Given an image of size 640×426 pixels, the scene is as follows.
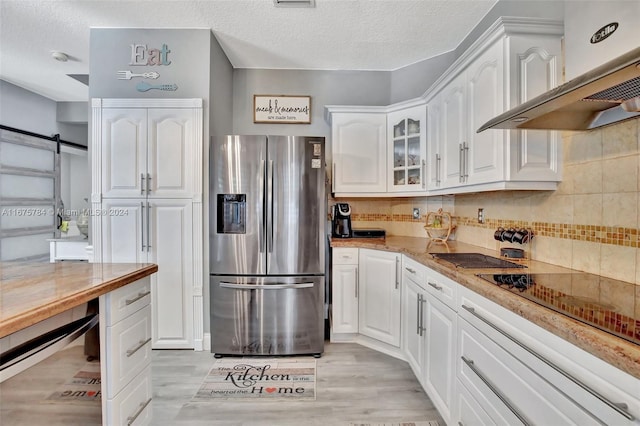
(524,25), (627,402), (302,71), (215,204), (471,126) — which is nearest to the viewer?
(627,402)

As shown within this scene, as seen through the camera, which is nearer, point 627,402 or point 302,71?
point 627,402

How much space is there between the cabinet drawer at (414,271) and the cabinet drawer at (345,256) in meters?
0.49

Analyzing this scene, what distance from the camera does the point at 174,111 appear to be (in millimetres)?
2482

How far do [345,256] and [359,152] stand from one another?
1.04m

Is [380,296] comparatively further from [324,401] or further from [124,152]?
[124,152]

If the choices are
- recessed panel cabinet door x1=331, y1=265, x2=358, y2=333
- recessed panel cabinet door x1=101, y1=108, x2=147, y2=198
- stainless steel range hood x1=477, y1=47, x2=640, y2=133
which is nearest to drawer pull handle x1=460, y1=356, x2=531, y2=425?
stainless steel range hood x1=477, y1=47, x2=640, y2=133

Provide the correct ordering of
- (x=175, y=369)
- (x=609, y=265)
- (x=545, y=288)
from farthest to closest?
1. (x=175, y=369)
2. (x=609, y=265)
3. (x=545, y=288)

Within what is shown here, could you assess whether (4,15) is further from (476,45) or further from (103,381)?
(476,45)

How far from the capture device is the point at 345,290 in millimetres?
2609

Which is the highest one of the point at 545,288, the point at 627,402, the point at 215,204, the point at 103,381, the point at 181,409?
the point at 215,204

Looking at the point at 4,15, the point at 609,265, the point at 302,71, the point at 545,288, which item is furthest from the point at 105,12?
the point at 609,265

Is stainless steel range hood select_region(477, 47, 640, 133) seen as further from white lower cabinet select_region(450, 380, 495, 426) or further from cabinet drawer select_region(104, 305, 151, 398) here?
cabinet drawer select_region(104, 305, 151, 398)

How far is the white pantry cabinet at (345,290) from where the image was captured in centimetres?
260

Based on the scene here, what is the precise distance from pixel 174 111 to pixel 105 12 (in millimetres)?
896
